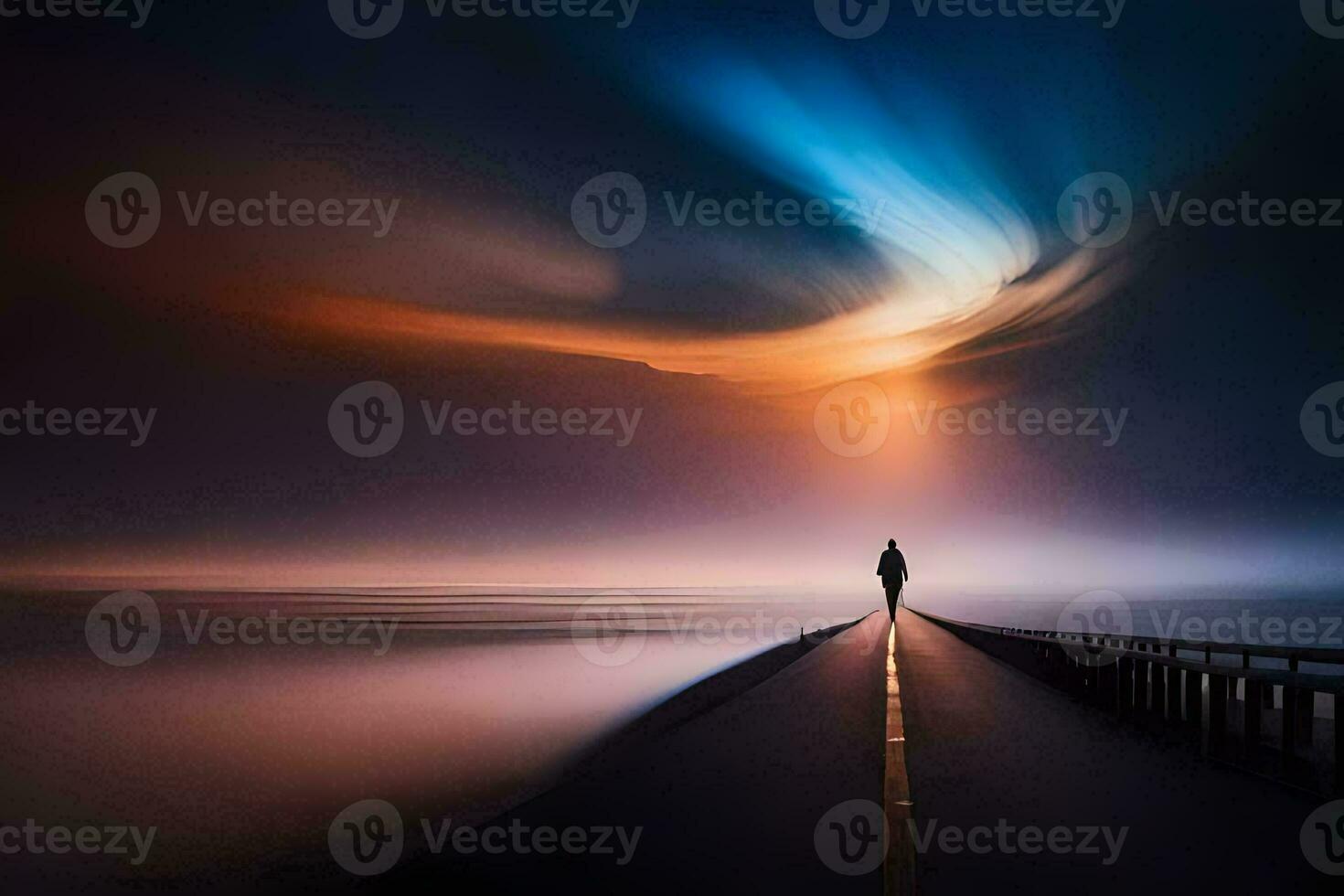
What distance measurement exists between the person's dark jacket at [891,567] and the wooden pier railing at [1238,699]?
25.6m

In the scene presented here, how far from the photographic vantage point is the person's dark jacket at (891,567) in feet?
161

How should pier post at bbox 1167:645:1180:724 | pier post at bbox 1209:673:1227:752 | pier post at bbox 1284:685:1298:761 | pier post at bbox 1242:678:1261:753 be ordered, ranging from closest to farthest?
1. pier post at bbox 1284:685:1298:761
2. pier post at bbox 1242:678:1261:753
3. pier post at bbox 1209:673:1227:752
4. pier post at bbox 1167:645:1180:724

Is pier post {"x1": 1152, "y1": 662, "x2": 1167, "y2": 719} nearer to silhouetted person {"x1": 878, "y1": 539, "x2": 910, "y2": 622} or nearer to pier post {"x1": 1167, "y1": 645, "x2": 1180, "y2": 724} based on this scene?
pier post {"x1": 1167, "y1": 645, "x2": 1180, "y2": 724}

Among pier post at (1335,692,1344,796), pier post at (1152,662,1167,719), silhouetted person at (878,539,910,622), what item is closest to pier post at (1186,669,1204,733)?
pier post at (1152,662,1167,719)

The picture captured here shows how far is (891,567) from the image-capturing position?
49.3 metres

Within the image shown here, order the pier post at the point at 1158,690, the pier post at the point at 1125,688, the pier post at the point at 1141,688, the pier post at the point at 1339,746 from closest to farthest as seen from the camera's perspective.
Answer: the pier post at the point at 1339,746
the pier post at the point at 1158,690
the pier post at the point at 1141,688
the pier post at the point at 1125,688

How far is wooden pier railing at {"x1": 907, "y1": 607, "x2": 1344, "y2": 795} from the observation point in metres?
12.2

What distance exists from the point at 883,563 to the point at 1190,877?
41.4 metres

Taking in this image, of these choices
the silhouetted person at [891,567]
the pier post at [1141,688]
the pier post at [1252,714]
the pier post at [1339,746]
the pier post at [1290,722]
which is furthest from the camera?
the silhouetted person at [891,567]

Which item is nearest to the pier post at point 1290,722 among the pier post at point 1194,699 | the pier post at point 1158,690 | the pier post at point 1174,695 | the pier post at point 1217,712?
the pier post at point 1217,712

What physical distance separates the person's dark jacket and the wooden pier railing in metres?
25.6

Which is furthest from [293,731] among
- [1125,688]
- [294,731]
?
[1125,688]

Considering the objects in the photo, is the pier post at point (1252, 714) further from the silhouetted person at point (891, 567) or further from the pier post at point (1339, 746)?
the silhouetted person at point (891, 567)

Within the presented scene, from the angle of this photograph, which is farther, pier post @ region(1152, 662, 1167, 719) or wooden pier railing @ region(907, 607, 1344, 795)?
pier post @ region(1152, 662, 1167, 719)
